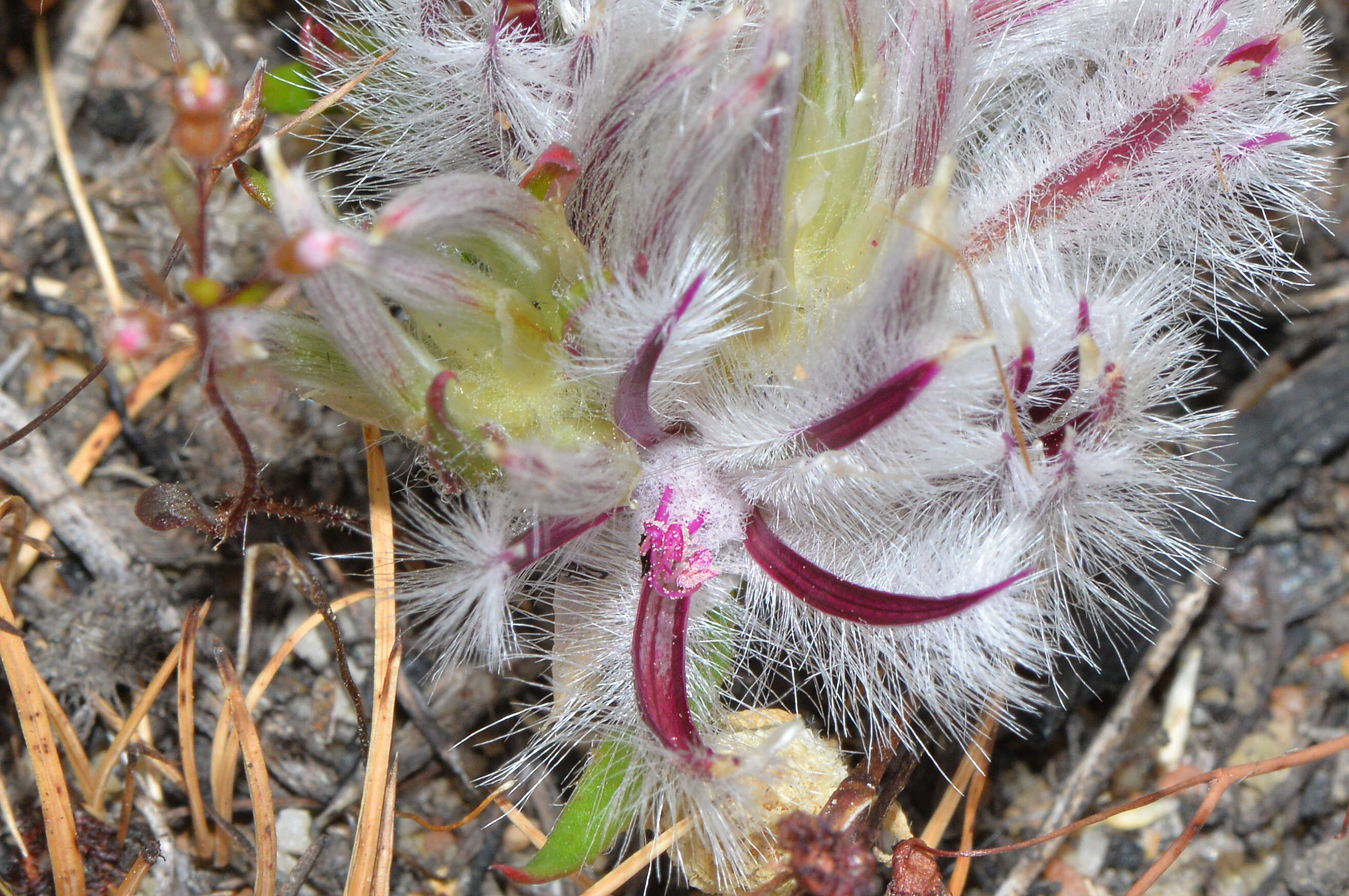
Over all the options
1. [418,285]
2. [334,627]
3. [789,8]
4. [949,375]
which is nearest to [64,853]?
[334,627]

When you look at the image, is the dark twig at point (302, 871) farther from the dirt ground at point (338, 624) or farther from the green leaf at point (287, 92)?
the green leaf at point (287, 92)

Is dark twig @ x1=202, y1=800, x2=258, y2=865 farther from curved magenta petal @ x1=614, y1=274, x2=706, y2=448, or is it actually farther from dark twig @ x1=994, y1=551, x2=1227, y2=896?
dark twig @ x1=994, y1=551, x2=1227, y2=896

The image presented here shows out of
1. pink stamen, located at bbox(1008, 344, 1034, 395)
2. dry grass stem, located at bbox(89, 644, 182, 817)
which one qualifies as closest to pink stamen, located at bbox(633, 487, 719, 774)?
pink stamen, located at bbox(1008, 344, 1034, 395)

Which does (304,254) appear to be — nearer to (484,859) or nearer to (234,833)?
(234,833)

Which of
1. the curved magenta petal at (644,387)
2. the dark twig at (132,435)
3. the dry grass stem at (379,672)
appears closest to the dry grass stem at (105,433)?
the dark twig at (132,435)

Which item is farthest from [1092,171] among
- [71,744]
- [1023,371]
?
[71,744]

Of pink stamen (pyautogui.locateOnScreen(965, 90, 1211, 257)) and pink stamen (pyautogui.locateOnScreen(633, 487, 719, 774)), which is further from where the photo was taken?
pink stamen (pyautogui.locateOnScreen(965, 90, 1211, 257))
